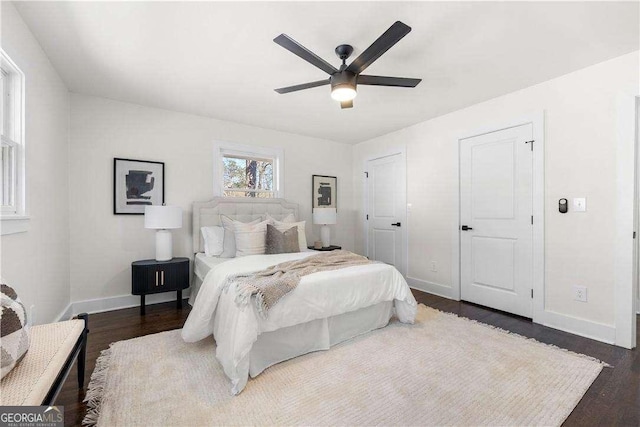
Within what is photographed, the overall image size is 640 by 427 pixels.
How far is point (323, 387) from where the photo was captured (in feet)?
6.02

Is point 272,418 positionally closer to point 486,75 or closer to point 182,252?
point 182,252

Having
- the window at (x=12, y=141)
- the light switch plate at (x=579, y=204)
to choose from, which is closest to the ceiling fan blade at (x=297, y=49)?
the window at (x=12, y=141)

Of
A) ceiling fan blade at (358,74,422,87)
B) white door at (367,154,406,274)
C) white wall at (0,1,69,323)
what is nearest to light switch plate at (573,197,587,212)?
ceiling fan blade at (358,74,422,87)

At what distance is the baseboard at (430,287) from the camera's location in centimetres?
384

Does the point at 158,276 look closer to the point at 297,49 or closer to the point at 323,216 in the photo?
the point at 323,216

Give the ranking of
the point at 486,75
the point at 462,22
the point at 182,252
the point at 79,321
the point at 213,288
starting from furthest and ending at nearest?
the point at 182,252, the point at 486,75, the point at 213,288, the point at 462,22, the point at 79,321

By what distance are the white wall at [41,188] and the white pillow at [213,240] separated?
136cm

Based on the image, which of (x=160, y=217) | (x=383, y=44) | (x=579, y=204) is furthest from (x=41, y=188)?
(x=579, y=204)

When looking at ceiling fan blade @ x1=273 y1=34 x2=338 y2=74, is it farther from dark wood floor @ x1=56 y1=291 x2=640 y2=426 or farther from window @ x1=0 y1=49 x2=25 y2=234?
dark wood floor @ x1=56 y1=291 x2=640 y2=426

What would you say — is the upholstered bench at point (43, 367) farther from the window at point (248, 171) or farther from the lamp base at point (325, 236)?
the lamp base at point (325, 236)

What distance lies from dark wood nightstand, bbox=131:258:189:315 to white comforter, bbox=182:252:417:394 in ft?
3.10

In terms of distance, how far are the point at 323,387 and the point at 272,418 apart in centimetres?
39

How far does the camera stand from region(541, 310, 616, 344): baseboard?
2480mm

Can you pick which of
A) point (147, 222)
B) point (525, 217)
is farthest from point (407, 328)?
point (147, 222)
